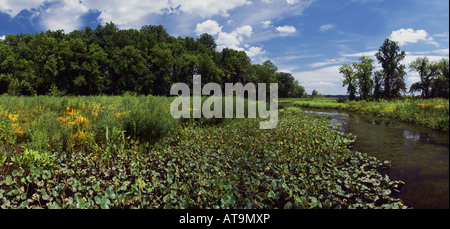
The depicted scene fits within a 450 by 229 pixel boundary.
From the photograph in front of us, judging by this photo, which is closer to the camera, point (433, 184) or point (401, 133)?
point (433, 184)

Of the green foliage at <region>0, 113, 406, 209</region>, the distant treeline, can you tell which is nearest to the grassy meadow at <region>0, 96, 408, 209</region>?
the green foliage at <region>0, 113, 406, 209</region>

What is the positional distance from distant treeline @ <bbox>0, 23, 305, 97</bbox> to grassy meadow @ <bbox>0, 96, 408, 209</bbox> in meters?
22.6

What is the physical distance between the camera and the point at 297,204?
8.48 ft

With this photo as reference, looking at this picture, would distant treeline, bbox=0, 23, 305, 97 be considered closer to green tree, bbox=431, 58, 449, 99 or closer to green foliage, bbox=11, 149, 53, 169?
green foliage, bbox=11, 149, 53, 169

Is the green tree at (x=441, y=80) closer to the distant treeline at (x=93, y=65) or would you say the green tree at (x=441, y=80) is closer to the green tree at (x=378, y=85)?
the green tree at (x=378, y=85)

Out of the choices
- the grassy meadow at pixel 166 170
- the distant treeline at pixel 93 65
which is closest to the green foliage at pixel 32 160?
the grassy meadow at pixel 166 170

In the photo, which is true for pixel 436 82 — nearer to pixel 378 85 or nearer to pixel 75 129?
pixel 378 85

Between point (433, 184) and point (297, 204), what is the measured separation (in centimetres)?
155

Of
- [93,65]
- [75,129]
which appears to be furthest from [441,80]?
[93,65]

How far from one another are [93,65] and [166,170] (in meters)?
29.8

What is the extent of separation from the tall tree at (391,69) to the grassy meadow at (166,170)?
1360mm
